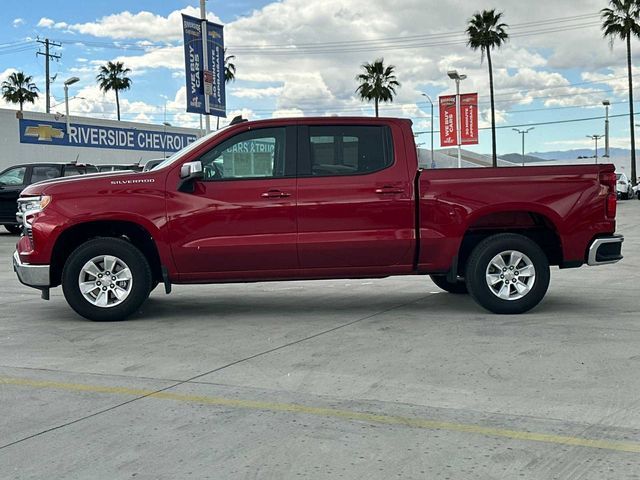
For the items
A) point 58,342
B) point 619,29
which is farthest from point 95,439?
point 619,29

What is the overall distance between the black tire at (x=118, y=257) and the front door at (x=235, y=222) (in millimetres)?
402

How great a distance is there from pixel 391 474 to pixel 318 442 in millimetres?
575

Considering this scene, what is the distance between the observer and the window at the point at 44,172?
67.4 ft

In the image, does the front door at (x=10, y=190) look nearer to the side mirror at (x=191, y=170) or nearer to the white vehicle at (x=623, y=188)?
the side mirror at (x=191, y=170)

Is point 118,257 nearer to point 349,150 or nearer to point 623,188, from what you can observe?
point 349,150

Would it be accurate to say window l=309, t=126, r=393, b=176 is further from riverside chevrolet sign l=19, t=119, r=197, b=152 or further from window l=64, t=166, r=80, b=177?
riverside chevrolet sign l=19, t=119, r=197, b=152

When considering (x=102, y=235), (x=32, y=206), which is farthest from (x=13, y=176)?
(x=102, y=235)

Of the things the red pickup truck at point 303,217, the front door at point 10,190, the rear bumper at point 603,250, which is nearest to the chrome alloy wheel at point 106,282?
the red pickup truck at point 303,217

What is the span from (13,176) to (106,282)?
560 inches

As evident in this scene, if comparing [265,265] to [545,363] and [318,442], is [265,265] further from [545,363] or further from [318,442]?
[318,442]

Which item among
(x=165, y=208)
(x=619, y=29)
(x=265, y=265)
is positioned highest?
(x=619, y=29)

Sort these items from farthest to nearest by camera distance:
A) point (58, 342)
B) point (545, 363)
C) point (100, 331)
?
point (100, 331), point (58, 342), point (545, 363)

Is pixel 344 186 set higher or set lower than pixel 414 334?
higher

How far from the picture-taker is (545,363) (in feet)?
19.0
